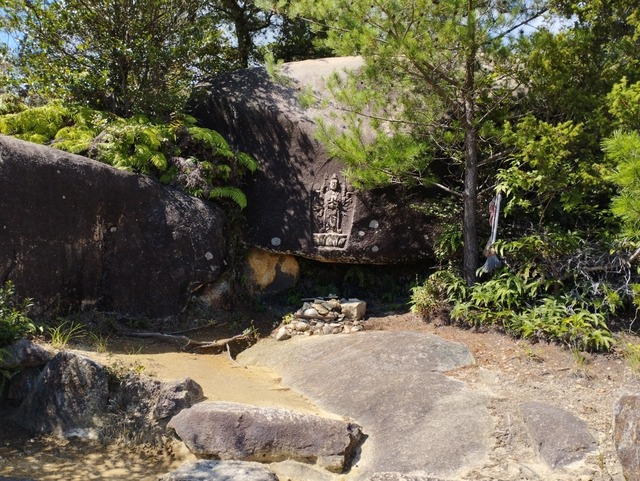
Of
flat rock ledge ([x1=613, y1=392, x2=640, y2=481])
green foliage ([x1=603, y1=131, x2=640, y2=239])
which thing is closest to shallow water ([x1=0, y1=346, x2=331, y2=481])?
flat rock ledge ([x1=613, y1=392, x2=640, y2=481])

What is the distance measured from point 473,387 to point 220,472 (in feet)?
9.93

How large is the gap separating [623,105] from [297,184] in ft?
17.0

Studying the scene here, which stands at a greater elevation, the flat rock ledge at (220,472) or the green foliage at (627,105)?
the green foliage at (627,105)

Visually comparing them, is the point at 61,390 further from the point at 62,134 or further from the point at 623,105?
the point at 623,105

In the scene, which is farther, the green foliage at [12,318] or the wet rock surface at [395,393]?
the green foliage at [12,318]

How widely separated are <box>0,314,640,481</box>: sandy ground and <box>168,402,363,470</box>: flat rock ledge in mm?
282

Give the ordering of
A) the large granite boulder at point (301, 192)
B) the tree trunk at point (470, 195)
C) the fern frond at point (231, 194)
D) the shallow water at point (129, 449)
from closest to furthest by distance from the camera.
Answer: the shallow water at point (129, 449) → the tree trunk at point (470, 195) → the fern frond at point (231, 194) → the large granite boulder at point (301, 192)

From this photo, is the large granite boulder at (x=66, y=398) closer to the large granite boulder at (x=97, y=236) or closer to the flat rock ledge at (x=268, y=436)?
the flat rock ledge at (x=268, y=436)

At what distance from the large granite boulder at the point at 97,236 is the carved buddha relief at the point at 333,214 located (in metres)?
1.58

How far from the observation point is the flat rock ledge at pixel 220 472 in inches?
186

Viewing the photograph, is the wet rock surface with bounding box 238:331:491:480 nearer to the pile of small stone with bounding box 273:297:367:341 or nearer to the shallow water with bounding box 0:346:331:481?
the pile of small stone with bounding box 273:297:367:341

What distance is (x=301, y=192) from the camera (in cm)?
1020

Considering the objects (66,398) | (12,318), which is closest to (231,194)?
(12,318)

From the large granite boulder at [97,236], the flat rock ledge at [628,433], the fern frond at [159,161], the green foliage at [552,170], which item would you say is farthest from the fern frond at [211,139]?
the flat rock ledge at [628,433]
